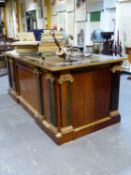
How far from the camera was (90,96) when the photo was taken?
8.02 feet

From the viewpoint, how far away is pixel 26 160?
81.7 inches

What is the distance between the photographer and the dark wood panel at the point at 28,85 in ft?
9.12

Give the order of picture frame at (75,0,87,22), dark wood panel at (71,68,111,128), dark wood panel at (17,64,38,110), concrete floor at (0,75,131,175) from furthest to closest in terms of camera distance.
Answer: picture frame at (75,0,87,22) → dark wood panel at (17,64,38,110) → dark wood panel at (71,68,111,128) → concrete floor at (0,75,131,175)

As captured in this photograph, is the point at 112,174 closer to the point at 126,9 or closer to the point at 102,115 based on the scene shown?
the point at 102,115

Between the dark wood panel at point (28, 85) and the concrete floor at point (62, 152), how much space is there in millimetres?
324

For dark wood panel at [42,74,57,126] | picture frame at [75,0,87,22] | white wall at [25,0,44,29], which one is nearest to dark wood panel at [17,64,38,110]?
dark wood panel at [42,74,57,126]

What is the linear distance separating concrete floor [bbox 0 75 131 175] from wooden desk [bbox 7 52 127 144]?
4.9 inches

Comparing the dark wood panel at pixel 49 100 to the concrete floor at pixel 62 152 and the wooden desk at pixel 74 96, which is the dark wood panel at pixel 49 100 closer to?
the wooden desk at pixel 74 96

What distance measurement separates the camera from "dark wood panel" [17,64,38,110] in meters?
2.78

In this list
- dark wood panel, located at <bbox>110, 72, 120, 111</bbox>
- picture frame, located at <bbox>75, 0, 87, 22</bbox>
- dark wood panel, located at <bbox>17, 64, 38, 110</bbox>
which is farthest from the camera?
picture frame, located at <bbox>75, 0, 87, 22</bbox>

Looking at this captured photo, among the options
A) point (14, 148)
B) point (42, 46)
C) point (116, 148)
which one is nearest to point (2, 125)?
point (14, 148)

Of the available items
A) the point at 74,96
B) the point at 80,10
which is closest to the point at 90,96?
the point at 74,96

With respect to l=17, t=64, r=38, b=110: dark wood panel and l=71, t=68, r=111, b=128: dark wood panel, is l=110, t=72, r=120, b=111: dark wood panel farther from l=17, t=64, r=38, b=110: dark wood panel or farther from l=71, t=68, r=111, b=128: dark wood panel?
l=17, t=64, r=38, b=110: dark wood panel

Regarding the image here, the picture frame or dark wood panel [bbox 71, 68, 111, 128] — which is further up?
the picture frame
